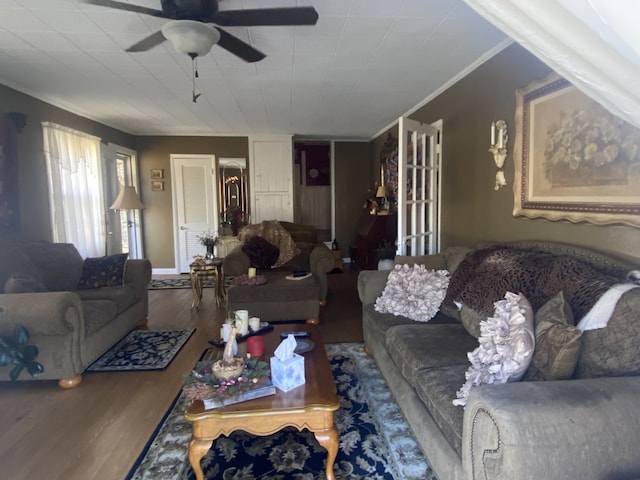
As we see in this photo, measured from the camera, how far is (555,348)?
131cm

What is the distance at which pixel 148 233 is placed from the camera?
6.48 metres

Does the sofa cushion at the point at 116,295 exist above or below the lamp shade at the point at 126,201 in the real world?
below

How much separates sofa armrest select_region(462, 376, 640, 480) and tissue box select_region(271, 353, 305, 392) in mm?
814

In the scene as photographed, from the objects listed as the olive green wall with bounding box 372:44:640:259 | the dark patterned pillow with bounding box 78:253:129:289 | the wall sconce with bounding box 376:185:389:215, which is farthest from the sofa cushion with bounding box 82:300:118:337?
the wall sconce with bounding box 376:185:389:215

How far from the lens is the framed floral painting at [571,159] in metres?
1.83

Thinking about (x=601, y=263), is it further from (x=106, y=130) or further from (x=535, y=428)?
(x=106, y=130)

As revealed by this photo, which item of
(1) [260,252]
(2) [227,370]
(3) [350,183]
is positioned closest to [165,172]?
(1) [260,252]

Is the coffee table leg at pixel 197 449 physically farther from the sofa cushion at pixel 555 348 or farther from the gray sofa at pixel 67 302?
the gray sofa at pixel 67 302

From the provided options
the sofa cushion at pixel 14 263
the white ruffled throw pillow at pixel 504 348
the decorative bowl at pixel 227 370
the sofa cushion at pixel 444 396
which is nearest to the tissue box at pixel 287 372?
the decorative bowl at pixel 227 370

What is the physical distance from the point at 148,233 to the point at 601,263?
6365 mm

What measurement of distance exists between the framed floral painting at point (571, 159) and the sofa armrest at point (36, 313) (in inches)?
126

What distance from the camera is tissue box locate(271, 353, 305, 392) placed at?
1.68 metres

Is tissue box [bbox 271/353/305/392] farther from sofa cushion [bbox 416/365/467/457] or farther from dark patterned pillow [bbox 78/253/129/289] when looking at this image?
dark patterned pillow [bbox 78/253/129/289]

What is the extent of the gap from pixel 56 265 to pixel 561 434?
12.8ft
